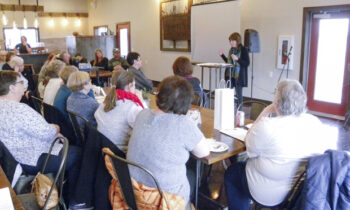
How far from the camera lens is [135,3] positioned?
9.38 metres

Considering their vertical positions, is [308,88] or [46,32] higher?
[46,32]

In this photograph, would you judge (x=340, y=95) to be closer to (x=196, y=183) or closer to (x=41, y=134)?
(x=196, y=183)

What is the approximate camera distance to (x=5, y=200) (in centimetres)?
132

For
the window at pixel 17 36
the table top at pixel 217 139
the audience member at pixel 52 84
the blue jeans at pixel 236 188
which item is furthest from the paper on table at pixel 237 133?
the window at pixel 17 36

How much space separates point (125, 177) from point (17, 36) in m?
11.4

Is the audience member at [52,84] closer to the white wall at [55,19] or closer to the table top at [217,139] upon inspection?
the table top at [217,139]

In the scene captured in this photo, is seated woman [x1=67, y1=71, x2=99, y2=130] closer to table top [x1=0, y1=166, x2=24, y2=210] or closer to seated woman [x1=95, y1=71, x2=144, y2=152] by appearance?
seated woman [x1=95, y1=71, x2=144, y2=152]

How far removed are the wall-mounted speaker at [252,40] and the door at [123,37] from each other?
514cm

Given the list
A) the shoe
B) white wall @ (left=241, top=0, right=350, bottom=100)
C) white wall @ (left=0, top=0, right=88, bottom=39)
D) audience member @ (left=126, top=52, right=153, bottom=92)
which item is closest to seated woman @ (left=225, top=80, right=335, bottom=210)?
the shoe

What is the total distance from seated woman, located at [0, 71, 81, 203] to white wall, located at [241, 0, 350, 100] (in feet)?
14.8

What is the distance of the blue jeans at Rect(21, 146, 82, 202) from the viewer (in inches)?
86.6

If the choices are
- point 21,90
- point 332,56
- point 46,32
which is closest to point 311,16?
point 332,56

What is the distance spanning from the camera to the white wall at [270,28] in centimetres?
546

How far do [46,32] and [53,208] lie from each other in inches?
437
